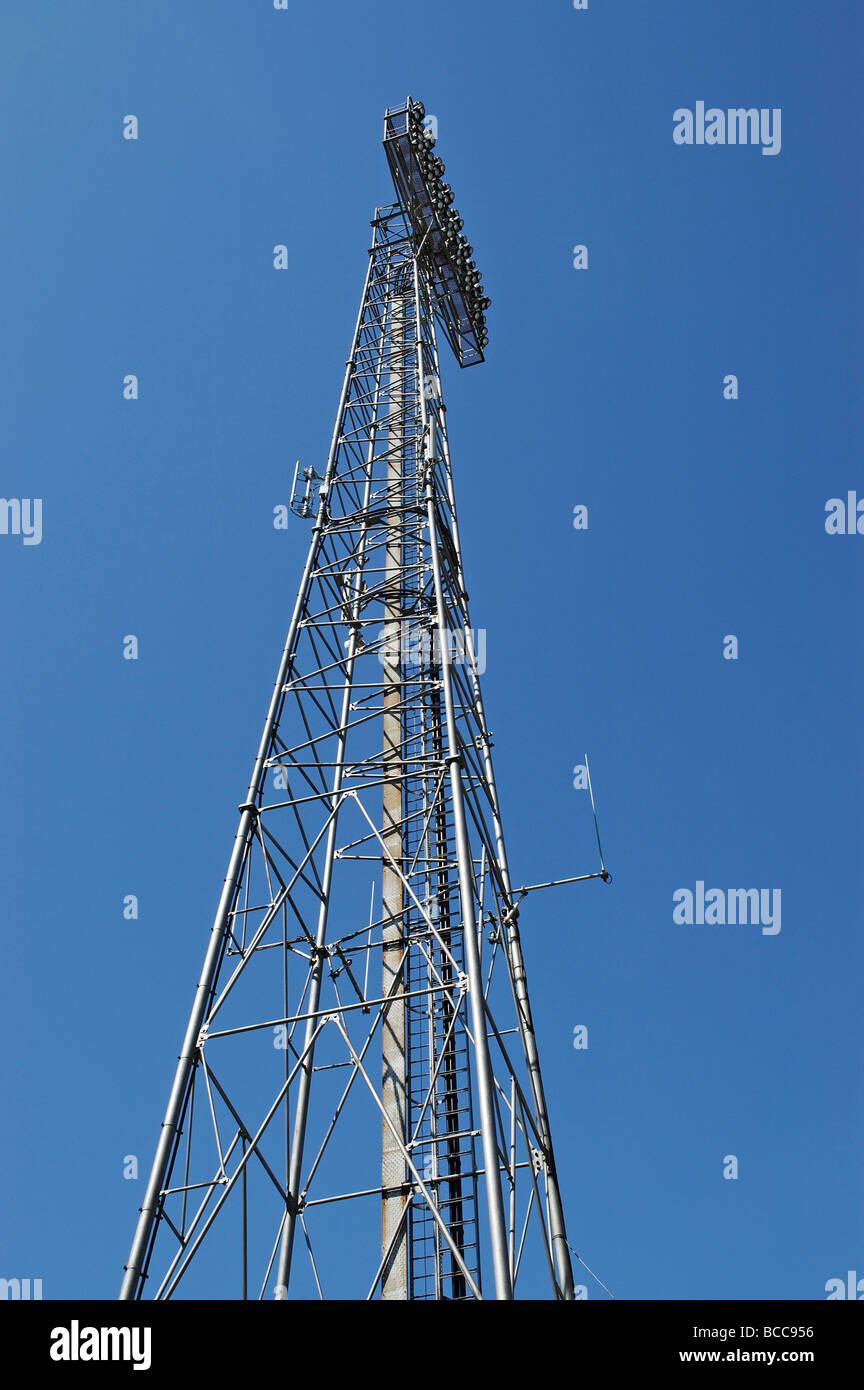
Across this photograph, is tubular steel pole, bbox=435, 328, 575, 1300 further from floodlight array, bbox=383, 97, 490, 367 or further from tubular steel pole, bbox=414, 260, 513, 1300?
floodlight array, bbox=383, 97, 490, 367

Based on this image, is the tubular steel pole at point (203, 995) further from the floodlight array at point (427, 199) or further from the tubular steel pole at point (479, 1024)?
the floodlight array at point (427, 199)

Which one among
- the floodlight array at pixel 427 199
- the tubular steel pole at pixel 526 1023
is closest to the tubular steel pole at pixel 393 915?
the tubular steel pole at pixel 526 1023

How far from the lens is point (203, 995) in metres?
12.3

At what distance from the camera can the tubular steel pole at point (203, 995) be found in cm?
1050

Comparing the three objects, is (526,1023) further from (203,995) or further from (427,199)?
(427,199)

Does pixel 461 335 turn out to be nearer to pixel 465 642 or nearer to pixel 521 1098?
pixel 465 642

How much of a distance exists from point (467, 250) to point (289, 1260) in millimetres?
25316

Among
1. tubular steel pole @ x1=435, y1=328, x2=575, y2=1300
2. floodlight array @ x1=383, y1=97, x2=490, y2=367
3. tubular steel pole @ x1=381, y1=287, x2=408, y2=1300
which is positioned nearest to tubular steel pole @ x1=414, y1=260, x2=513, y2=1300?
tubular steel pole @ x1=381, y1=287, x2=408, y2=1300

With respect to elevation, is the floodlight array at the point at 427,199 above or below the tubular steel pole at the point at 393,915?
above

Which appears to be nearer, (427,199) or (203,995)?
(203,995)

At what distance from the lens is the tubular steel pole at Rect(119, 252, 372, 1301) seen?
10.5m

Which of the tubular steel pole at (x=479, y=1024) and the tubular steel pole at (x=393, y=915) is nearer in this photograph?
the tubular steel pole at (x=479, y=1024)

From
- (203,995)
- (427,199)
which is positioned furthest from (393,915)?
(427,199)

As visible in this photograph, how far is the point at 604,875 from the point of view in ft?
56.1
